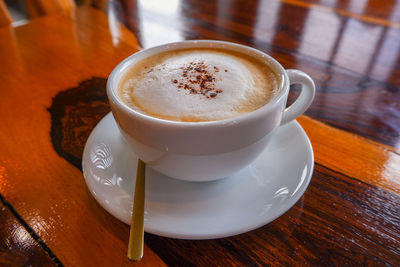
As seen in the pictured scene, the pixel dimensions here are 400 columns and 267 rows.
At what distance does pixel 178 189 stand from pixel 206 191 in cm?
4

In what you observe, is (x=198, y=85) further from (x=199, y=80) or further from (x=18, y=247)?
(x=18, y=247)

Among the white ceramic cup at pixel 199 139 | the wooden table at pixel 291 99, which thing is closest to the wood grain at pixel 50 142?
the wooden table at pixel 291 99

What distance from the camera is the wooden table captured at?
43 centimetres

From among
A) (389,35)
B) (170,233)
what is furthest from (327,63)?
(170,233)

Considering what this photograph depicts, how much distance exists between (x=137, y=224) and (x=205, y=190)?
125 mm

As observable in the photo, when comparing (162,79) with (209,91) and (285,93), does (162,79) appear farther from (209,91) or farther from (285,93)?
(285,93)

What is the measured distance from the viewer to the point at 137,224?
0.42 meters

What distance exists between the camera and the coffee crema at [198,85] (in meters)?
0.48

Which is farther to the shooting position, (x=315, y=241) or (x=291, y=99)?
(x=291, y=99)

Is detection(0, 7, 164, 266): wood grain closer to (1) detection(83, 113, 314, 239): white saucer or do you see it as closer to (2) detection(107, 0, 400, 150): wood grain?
(1) detection(83, 113, 314, 239): white saucer

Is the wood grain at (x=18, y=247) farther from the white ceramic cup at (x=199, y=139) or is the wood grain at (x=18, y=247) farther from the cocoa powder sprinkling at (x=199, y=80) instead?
the cocoa powder sprinkling at (x=199, y=80)

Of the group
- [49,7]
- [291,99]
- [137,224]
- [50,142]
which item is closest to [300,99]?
[291,99]

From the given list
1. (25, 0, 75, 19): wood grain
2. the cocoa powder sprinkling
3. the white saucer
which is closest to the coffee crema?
the cocoa powder sprinkling

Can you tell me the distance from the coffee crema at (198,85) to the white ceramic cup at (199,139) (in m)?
0.04
